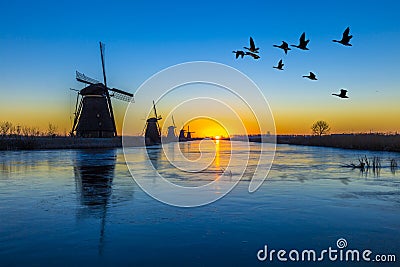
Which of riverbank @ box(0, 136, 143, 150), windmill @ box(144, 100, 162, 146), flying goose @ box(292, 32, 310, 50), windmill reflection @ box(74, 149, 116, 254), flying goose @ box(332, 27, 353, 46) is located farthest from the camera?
windmill @ box(144, 100, 162, 146)

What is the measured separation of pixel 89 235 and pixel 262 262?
361 centimetres

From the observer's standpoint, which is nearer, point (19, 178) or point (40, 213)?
point (40, 213)

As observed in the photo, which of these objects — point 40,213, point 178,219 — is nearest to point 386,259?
point 178,219

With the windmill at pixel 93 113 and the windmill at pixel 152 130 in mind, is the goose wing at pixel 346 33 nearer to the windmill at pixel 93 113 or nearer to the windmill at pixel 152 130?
the windmill at pixel 93 113

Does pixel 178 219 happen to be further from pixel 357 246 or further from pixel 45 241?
pixel 357 246

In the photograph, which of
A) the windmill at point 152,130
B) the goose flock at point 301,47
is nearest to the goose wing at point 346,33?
the goose flock at point 301,47

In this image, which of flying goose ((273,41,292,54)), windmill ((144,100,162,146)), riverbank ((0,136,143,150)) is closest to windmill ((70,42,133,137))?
riverbank ((0,136,143,150))

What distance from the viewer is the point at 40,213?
955cm

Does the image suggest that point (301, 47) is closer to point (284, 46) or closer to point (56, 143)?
point (284, 46)

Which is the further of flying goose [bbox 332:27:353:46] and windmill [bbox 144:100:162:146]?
windmill [bbox 144:100:162:146]

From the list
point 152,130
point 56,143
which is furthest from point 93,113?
point 152,130

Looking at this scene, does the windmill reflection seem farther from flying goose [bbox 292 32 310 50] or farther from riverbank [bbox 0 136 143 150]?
riverbank [bbox 0 136 143 150]

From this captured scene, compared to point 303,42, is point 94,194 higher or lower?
lower

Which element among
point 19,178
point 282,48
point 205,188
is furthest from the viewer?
point 19,178
